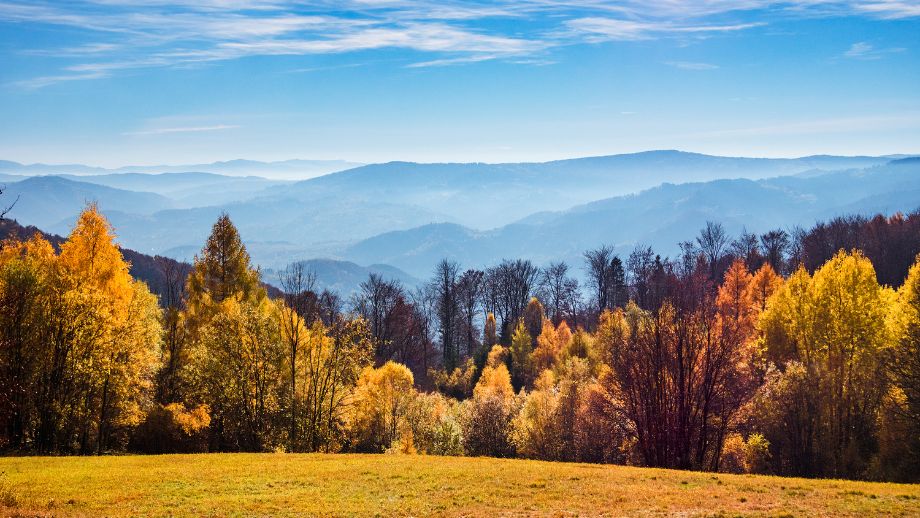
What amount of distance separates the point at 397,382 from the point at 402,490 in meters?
23.6

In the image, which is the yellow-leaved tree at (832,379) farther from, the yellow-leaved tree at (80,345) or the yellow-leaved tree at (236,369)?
the yellow-leaved tree at (80,345)

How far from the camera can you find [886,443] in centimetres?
3219

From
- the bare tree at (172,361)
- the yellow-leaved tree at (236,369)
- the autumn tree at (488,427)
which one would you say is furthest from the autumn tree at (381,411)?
the bare tree at (172,361)

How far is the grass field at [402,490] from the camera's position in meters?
20.5

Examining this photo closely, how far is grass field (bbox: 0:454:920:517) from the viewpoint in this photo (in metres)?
20.5

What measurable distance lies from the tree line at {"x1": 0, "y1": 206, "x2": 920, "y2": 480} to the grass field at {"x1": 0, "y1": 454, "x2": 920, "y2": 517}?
6640 mm

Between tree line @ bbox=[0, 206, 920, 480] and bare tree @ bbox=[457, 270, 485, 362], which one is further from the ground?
bare tree @ bbox=[457, 270, 485, 362]

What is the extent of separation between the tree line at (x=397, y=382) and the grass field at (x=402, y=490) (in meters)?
6.64

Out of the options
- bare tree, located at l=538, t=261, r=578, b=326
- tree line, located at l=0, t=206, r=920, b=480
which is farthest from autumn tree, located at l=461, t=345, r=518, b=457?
bare tree, located at l=538, t=261, r=578, b=326

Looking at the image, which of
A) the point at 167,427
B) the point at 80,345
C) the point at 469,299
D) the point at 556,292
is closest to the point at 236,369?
the point at 167,427

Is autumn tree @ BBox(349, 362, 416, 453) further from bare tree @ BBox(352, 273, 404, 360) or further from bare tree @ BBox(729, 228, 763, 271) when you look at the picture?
bare tree @ BBox(729, 228, 763, 271)

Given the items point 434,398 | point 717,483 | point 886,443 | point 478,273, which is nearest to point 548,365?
point 434,398

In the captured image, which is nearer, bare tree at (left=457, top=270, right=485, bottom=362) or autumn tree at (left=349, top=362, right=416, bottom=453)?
autumn tree at (left=349, top=362, right=416, bottom=453)

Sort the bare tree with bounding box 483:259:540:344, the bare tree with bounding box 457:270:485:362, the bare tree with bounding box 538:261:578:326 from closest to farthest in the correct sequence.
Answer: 1. the bare tree with bounding box 457:270:485:362
2. the bare tree with bounding box 483:259:540:344
3. the bare tree with bounding box 538:261:578:326
